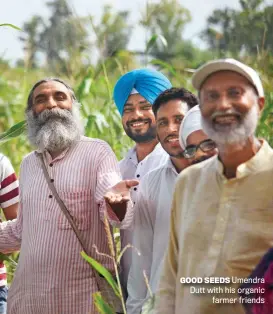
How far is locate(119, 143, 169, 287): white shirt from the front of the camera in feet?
13.4

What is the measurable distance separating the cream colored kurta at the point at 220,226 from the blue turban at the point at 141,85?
1.55 meters

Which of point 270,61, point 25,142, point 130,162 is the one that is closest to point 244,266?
point 130,162

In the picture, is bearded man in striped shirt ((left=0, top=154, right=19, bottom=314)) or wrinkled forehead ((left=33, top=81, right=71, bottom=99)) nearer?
wrinkled forehead ((left=33, top=81, right=71, bottom=99))

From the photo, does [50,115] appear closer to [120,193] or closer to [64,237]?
[64,237]

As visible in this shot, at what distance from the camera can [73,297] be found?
4.02 m

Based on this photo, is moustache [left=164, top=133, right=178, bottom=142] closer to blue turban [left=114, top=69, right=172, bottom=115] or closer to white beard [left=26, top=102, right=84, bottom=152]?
white beard [left=26, top=102, right=84, bottom=152]

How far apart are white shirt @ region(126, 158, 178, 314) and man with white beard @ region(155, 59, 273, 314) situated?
67cm

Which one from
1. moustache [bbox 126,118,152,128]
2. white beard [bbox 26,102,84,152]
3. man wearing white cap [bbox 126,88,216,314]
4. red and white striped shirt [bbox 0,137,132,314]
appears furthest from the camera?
moustache [bbox 126,118,152,128]

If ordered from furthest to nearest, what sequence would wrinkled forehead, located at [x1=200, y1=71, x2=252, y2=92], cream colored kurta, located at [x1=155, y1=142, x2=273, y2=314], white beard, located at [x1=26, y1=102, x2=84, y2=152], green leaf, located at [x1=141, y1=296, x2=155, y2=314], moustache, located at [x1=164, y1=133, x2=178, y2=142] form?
white beard, located at [x1=26, y1=102, x2=84, y2=152] < moustache, located at [x1=164, y1=133, x2=178, y2=142] < green leaf, located at [x1=141, y1=296, x2=155, y2=314] < wrinkled forehead, located at [x1=200, y1=71, x2=252, y2=92] < cream colored kurta, located at [x1=155, y1=142, x2=273, y2=314]

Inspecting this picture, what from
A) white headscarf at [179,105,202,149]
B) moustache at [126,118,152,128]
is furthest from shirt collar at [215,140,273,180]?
moustache at [126,118,152,128]

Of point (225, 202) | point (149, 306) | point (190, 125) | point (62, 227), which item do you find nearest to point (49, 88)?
point (62, 227)

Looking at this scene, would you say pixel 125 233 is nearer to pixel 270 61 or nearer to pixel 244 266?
pixel 244 266

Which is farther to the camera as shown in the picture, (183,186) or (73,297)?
(73,297)

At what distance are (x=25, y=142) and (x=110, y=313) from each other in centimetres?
362
